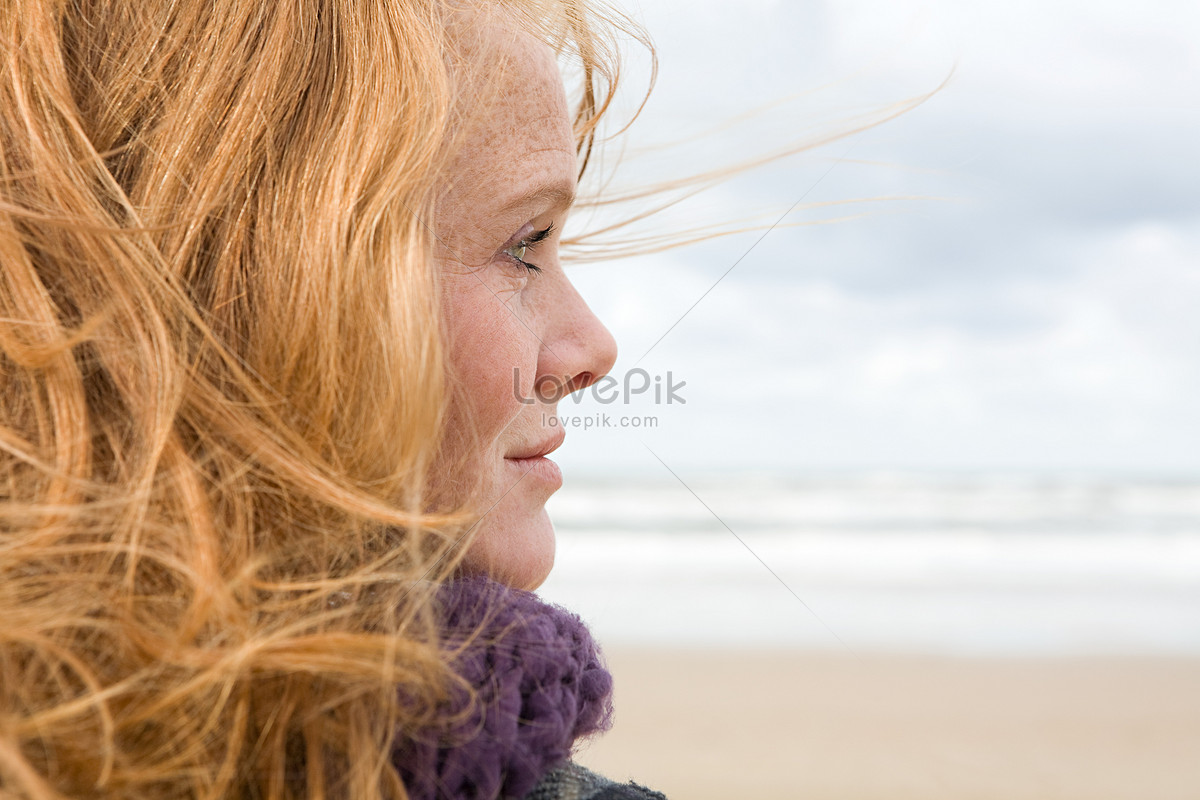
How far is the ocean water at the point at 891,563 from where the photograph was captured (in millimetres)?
4824

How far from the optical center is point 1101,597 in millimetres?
5688

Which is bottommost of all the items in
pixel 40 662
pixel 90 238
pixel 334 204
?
pixel 40 662

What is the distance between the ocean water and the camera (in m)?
4.82

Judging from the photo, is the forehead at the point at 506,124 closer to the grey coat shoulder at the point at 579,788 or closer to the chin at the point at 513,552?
the chin at the point at 513,552

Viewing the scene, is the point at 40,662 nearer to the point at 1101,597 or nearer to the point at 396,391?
the point at 396,391

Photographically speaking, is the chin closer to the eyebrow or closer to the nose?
the nose

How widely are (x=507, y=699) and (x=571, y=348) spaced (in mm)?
489

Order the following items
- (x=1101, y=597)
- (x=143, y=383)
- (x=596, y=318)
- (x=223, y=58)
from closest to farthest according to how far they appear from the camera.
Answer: (x=143, y=383)
(x=223, y=58)
(x=596, y=318)
(x=1101, y=597)

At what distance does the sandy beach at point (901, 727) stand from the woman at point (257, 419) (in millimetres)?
2136

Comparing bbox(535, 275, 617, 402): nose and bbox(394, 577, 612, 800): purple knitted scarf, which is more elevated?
bbox(535, 275, 617, 402): nose

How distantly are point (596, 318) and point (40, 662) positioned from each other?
709 millimetres

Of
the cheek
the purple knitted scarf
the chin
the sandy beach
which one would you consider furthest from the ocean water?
the purple knitted scarf

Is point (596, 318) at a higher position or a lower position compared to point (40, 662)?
higher

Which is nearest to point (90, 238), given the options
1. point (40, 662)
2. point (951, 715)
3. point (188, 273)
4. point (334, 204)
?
point (188, 273)
